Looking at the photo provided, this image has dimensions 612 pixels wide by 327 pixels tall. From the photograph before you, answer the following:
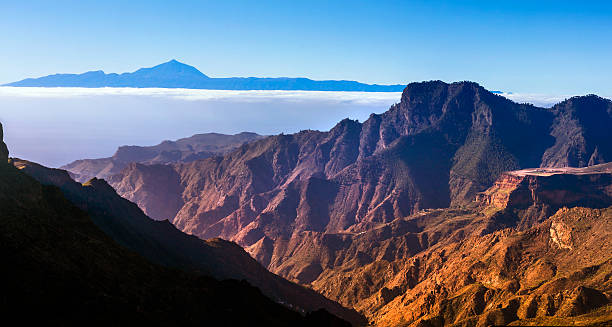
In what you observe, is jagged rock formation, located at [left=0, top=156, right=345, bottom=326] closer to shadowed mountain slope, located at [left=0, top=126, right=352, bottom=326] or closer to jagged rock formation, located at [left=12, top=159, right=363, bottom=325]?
shadowed mountain slope, located at [left=0, top=126, right=352, bottom=326]

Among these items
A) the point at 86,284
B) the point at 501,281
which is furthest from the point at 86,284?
the point at 501,281

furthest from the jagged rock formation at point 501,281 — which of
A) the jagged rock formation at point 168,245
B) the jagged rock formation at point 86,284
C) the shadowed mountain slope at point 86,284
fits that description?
the shadowed mountain slope at point 86,284

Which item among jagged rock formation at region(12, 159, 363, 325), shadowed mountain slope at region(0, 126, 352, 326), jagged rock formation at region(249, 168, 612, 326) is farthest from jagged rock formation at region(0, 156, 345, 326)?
jagged rock formation at region(249, 168, 612, 326)

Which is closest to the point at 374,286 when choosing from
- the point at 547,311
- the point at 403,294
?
the point at 403,294

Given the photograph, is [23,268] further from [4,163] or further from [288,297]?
[288,297]

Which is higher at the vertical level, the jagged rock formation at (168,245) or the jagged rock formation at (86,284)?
the jagged rock formation at (86,284)

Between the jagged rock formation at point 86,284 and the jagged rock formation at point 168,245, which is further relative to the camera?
the jagged rock formation at point 168,245

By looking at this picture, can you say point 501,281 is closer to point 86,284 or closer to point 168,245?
point 168,245

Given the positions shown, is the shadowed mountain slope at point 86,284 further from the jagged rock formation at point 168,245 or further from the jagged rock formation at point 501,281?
the jagged rock formation at point 501,281
